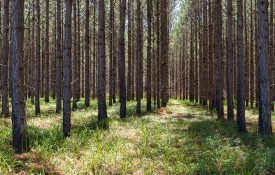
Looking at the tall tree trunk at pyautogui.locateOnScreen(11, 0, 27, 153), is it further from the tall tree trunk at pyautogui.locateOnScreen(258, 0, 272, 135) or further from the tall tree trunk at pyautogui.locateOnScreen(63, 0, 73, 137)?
the tall tree trunk at pyautogui.locateOnScreen(258, 0, 272, 135)

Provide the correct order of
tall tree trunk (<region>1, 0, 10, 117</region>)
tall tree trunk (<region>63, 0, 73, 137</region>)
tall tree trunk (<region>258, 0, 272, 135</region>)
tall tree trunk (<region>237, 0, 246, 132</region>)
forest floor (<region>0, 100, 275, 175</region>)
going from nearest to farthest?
forest floor (<region>0, 100, 275, 175</region>), tall tree trunk (<region>63, 0, 73, 137</region>), tall tree trunk (<region>258, 0, 272, 135</region>), tall tree trunk (<region>237, 0, 246, 132</region>), tall tree trunk (<region>1, 0, 10, 117</region>)

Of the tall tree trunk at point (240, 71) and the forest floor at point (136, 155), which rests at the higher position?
the tall tree trunk at point (240, 71)

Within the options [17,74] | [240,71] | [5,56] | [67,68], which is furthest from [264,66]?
[5,56]

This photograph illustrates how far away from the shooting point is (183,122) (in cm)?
1489

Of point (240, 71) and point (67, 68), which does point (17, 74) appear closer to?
point (67, 68)

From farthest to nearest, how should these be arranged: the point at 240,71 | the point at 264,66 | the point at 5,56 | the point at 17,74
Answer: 1. the point at 5,56
2. the point at 240,71
3. the point at 264,66
4. the point at 17,74

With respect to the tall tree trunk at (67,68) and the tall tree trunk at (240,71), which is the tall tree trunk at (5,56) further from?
the tall tree trunk at (240,71)

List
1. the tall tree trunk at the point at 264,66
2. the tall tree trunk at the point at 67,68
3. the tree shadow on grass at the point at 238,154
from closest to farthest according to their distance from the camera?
the tree shadow on grass at the point at 238,154 → the tall tree trunk at the point at 67,68 → the tall tree trunk at the point at 264,66

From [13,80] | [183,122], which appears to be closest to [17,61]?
[13,80]

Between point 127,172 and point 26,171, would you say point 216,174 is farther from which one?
point 26,171

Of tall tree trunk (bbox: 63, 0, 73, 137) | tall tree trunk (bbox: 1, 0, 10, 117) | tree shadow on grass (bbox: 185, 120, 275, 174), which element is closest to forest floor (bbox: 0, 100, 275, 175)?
tree shadow on grass (bbox: 185, 120, 275, 174)

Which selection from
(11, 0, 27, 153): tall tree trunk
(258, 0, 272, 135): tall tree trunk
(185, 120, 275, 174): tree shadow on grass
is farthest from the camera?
(258, 0, 272, 135): tall tree trunk

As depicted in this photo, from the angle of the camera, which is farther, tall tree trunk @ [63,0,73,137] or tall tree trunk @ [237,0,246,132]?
tall tree trunk @ [237,0,246,132]

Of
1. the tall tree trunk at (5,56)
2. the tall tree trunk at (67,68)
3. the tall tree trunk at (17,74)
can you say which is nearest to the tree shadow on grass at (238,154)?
the tall tree trunk at (67,68)
